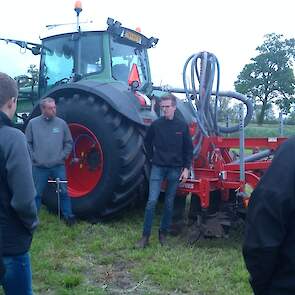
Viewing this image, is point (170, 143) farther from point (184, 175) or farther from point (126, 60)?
point (126, 60)

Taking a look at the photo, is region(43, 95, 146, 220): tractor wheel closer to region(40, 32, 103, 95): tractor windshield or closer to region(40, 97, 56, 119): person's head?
region(40, 97, 56, 119): person's head

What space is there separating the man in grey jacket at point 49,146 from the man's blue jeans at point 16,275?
10.1 ft

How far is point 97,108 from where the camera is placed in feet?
18.9

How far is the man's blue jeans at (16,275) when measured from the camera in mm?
2521

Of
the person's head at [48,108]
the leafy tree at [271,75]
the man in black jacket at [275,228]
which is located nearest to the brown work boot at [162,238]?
the person's head at [48,108]

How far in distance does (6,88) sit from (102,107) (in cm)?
324

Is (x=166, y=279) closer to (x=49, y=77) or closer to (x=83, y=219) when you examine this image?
(x=83, y=219)

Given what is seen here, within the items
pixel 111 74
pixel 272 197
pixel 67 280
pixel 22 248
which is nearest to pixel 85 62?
pixel 111 74

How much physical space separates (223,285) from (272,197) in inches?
96.4

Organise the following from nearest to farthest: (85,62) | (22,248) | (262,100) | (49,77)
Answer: (22,248) → (85,62) → (49,77) → (262,100)

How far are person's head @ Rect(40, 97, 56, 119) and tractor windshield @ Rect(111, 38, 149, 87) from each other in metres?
1.02

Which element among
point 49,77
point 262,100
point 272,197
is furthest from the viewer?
point 262,100

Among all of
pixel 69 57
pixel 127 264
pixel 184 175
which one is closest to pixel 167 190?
pixel 184 175

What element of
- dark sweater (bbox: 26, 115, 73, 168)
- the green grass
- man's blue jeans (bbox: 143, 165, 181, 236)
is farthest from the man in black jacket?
dark sweater (bbox: 26, 115, 73, 168)
